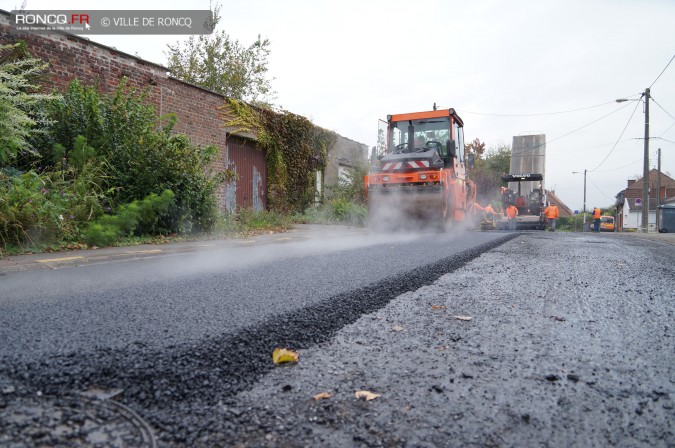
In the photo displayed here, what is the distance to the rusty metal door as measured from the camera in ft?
41.2

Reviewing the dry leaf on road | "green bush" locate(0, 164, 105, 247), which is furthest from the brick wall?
the dry leaf on road

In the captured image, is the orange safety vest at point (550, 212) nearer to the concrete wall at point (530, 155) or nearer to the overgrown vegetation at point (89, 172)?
the concrete wall at point (530, 155)

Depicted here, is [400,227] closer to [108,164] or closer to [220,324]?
[108,164]

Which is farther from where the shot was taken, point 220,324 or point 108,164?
point 108,164

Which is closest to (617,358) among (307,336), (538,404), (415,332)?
(538,404)

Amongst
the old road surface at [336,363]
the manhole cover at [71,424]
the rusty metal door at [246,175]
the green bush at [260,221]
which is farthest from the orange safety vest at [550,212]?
the manhole cover at [71,424]

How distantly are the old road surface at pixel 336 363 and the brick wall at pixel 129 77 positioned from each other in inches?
240

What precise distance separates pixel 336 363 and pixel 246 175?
11.8 m

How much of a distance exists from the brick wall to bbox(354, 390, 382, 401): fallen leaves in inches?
340

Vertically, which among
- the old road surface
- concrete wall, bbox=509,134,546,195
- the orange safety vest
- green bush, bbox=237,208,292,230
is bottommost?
the old road surface

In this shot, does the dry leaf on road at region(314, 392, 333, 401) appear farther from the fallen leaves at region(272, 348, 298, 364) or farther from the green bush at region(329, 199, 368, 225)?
the green bush at region(329, 199, 368, 225)

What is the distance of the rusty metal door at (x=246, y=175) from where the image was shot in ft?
41.2

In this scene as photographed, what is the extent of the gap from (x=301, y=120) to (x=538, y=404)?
14.4m

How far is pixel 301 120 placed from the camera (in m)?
15.2
